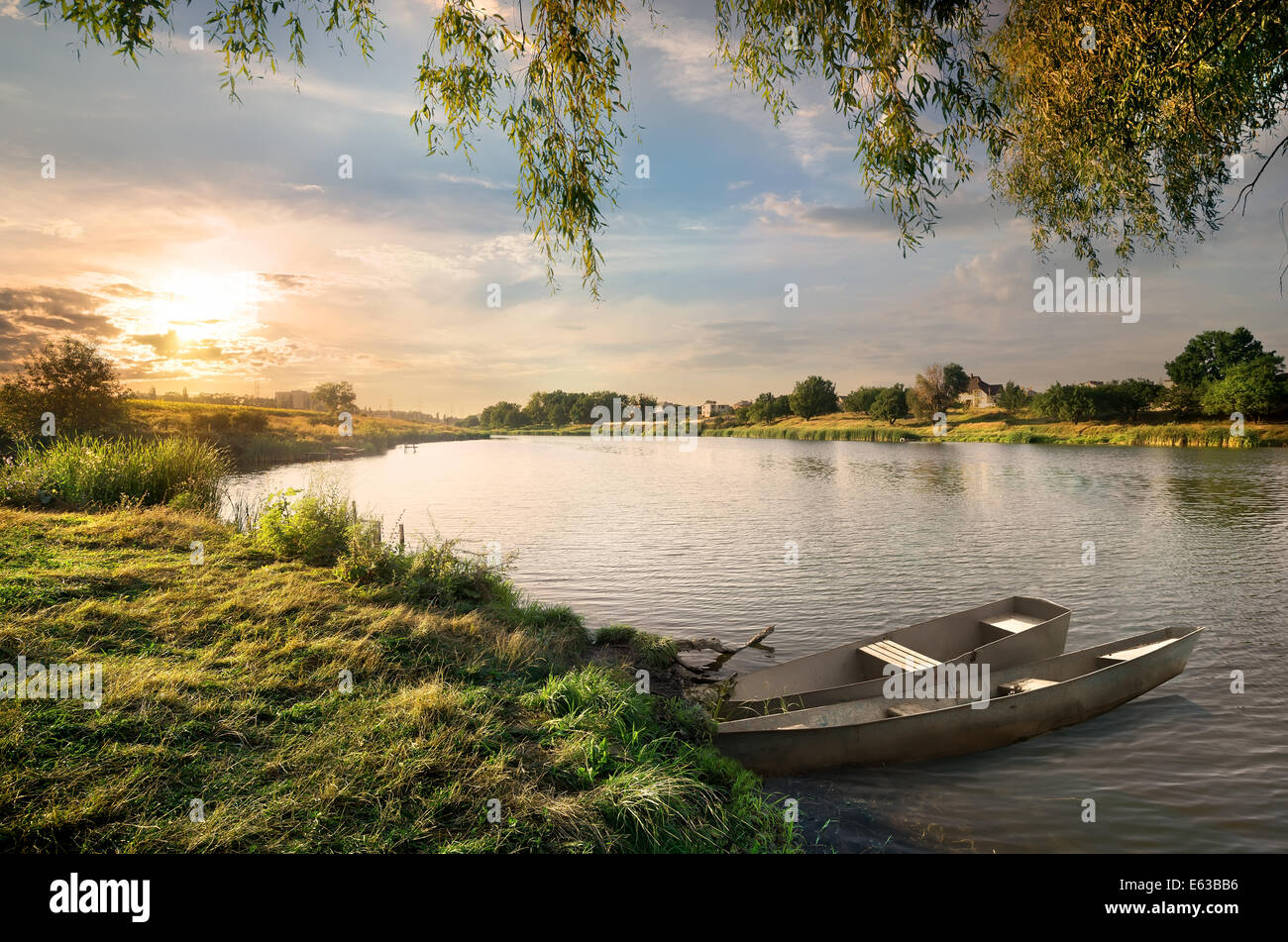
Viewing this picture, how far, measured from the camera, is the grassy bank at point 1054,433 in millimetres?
66125

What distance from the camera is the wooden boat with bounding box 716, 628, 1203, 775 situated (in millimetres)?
6727

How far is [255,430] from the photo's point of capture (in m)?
49.7

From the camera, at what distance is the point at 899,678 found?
322 inches

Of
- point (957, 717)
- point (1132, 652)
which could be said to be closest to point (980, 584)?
point (1132, 652)

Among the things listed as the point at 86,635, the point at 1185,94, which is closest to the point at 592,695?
the point at 86,635

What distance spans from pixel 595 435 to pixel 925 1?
139157 millimetres

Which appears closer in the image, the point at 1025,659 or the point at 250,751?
the point at 250,751

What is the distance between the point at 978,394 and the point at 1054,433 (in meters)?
63.8

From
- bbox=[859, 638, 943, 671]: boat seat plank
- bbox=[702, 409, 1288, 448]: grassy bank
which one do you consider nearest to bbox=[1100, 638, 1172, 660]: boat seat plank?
bbox=[859, 638, 943, 671]: boat seat plank

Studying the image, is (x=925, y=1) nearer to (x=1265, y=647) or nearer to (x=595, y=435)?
(x=1265, y=647)

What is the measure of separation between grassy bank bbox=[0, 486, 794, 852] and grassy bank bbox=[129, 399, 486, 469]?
2612 cm
